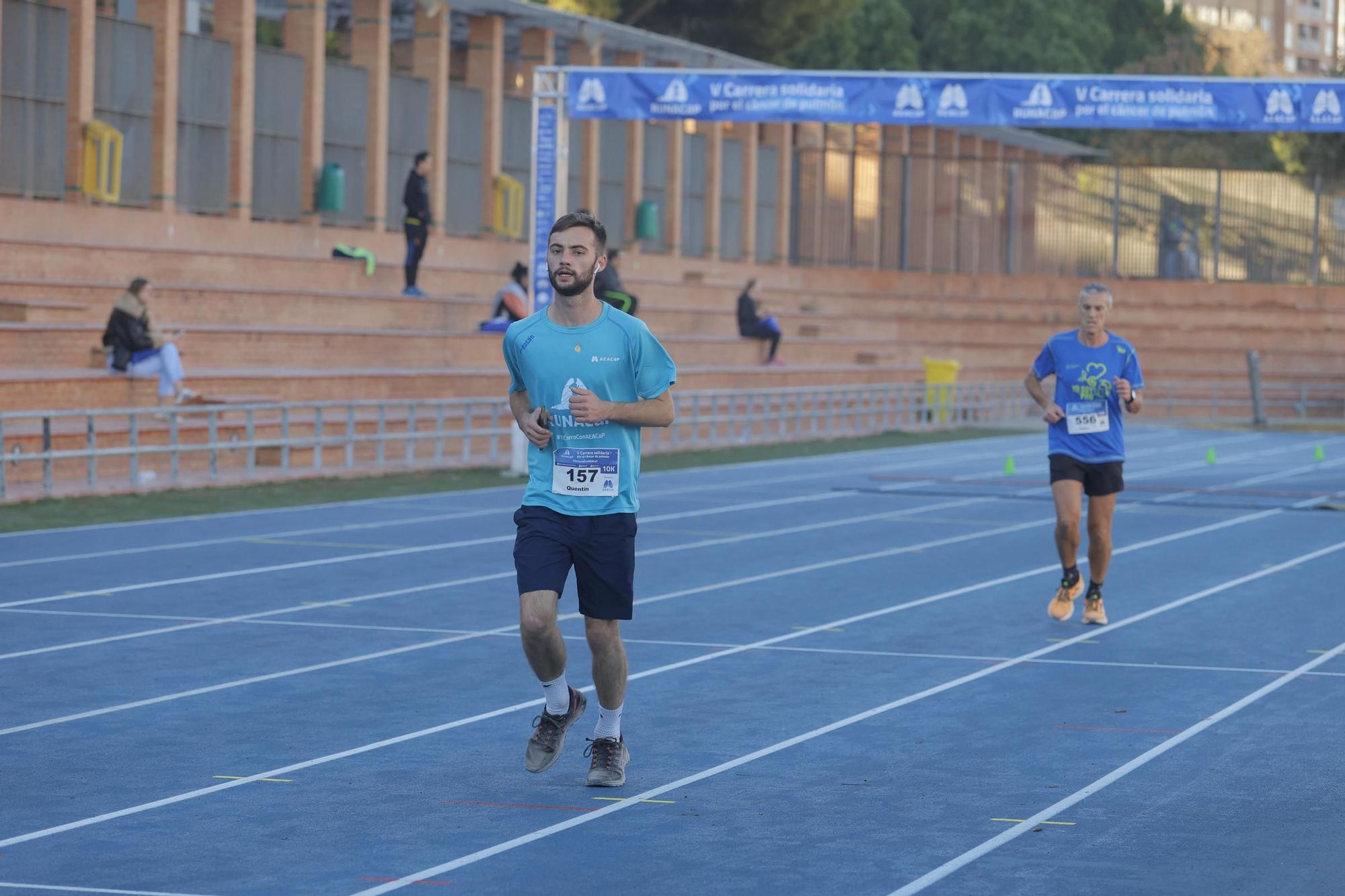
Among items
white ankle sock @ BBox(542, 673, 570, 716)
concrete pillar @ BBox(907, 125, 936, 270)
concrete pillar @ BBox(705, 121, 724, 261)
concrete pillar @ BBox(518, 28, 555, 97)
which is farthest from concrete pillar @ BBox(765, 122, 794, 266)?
white ankle sock @ BBox(542, 673, 570, 716)

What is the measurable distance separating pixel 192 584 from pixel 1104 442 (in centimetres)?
594

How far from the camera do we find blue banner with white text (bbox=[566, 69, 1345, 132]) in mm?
22969

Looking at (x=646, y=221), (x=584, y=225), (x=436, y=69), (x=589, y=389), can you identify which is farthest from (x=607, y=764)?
(x=646, y=221)

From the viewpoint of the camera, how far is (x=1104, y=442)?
13180 mm

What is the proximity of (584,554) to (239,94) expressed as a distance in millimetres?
24234

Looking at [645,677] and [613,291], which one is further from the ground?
[613,291]

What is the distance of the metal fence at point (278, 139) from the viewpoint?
103ft

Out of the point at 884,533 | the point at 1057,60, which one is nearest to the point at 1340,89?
the point at 884,533

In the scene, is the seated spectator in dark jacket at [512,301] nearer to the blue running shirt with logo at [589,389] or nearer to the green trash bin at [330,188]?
the green trash bin at [330,188]

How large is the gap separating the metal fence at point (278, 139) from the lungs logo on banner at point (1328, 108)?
1547 centimetres

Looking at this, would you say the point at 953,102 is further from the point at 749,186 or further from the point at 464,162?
the point at 749,186

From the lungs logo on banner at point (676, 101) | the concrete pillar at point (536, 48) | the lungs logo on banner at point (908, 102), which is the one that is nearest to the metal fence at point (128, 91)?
the lungs logo on banner at point (676, 101)

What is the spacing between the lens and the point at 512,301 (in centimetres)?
2895

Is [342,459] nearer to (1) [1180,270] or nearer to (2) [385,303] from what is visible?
(2) [385,303]
